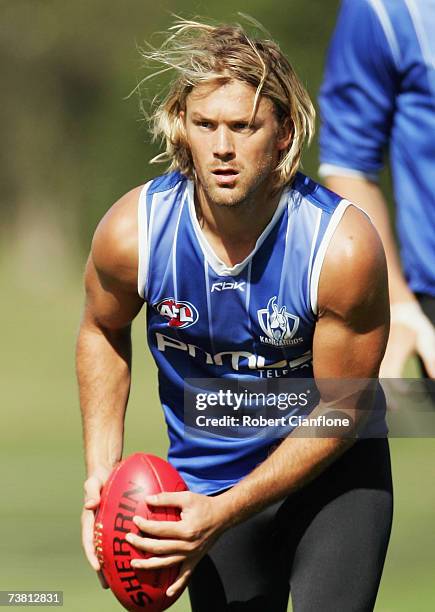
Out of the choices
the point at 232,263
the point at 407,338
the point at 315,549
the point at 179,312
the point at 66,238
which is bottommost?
the point at 66,238

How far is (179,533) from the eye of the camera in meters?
3.51

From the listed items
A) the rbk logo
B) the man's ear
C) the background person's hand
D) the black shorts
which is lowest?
the black shorts

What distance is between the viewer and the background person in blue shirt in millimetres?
4277

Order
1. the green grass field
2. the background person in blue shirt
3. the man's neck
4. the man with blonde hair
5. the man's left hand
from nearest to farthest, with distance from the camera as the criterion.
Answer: the man's left hand
the man with blonde hair
the man's neck
the background person in blue shirt
the green grass field

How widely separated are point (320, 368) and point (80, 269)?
730 inches

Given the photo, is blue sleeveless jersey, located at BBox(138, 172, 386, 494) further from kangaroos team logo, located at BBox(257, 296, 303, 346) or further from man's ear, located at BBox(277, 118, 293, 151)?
man's ear, located at BBox(277, 118, 293, 151)

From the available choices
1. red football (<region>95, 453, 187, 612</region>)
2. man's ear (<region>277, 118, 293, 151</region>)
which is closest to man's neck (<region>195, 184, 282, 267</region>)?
man's ear (<region>277, 118, 293, 151</region>)

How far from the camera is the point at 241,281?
377 cm

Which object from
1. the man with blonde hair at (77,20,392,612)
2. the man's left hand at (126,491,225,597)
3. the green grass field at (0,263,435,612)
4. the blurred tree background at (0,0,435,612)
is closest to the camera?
the man's left hand at (126,491,225,597)

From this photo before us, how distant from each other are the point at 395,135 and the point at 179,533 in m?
1.64

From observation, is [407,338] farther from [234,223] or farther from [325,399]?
[234,223]

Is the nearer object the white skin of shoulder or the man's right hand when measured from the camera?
the white skin of shoulder

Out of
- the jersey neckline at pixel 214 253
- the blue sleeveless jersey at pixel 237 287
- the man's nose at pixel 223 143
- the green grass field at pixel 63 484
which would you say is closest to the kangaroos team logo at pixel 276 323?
the blue sleeveless jersey at pixel 237 287

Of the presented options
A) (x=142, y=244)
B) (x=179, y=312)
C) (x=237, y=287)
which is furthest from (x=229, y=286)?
(x=142, y=244)
